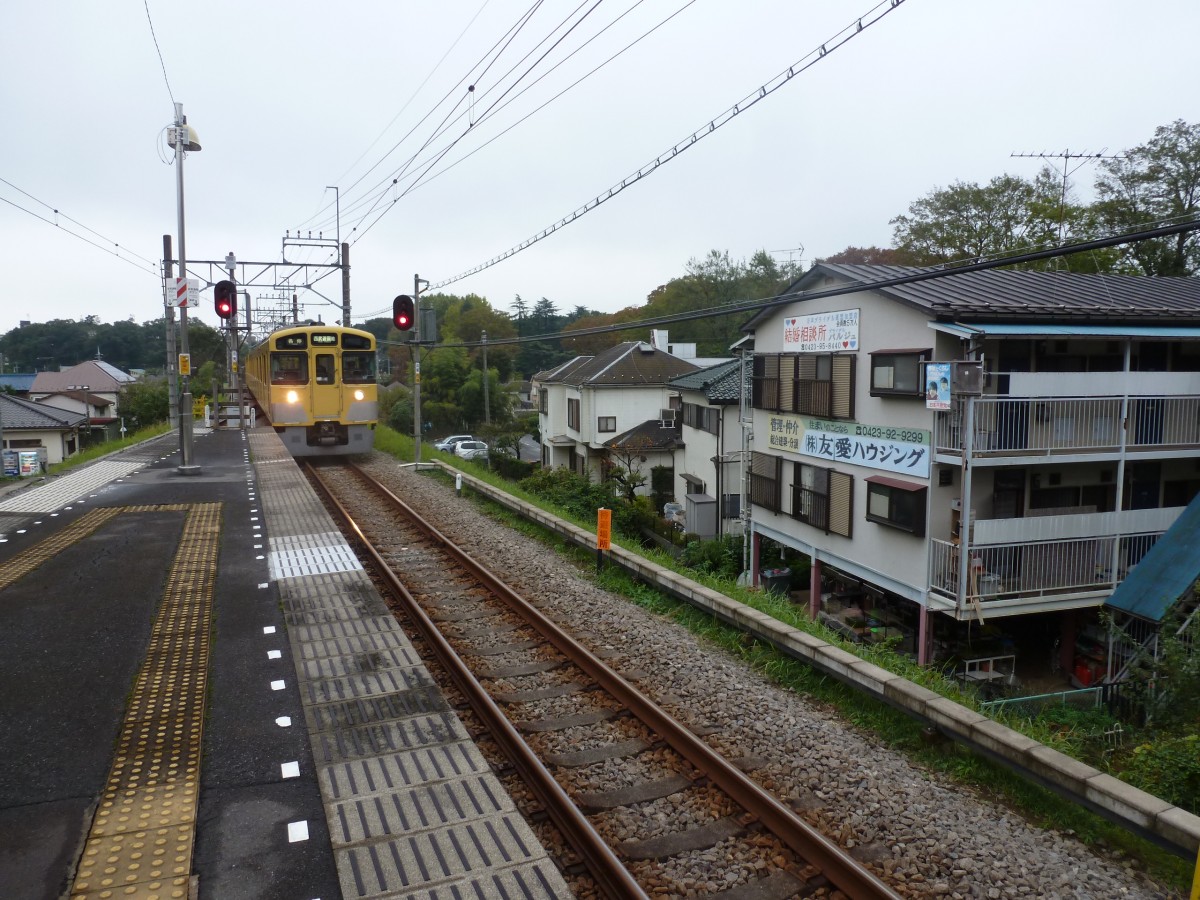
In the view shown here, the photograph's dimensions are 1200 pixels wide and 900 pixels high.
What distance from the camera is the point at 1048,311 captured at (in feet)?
34.6

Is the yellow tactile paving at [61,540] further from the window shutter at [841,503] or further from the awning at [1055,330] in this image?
the awning at [1055,330]

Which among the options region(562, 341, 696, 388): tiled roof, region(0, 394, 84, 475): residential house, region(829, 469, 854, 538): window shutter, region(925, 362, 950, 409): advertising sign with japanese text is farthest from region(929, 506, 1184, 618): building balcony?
region(0, 394, 84, 475): residential house

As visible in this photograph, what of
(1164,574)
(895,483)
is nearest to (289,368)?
(895,483)

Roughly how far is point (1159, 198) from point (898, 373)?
13126mm

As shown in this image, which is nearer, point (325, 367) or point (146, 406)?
point (325, 367)

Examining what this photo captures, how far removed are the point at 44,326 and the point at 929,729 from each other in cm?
9395

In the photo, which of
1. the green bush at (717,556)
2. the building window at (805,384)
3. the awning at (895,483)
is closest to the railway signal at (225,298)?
the building window at (805,384)

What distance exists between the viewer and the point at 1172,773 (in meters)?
4.87

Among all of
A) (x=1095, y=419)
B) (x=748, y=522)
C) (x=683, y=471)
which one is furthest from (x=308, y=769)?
(x=683, y=471)

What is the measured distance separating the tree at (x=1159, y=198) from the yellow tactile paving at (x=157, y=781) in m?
20.9

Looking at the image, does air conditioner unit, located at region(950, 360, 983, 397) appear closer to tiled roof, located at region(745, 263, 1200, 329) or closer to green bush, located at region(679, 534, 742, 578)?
tiled roof, located at region(745, 263, 1200, 329)

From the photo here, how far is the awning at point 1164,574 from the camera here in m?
10.1

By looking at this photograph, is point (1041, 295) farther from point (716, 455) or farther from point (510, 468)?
point (510, 468)

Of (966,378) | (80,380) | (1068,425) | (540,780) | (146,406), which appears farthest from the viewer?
(80,380)
